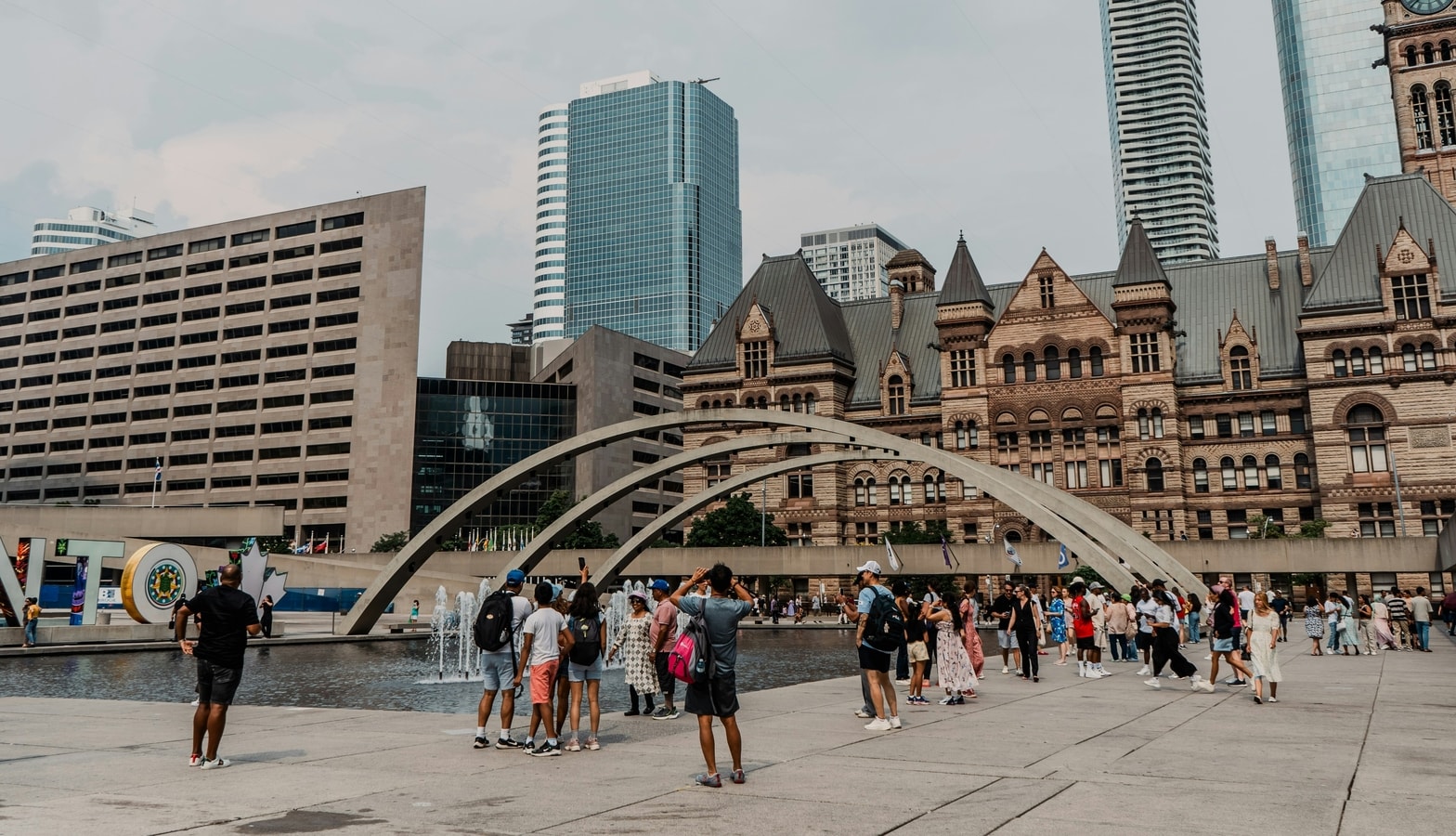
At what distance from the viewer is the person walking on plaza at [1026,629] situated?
64.5 ft

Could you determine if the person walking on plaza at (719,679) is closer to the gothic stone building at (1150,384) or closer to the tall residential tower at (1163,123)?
the gothic stone building at (1150,384)

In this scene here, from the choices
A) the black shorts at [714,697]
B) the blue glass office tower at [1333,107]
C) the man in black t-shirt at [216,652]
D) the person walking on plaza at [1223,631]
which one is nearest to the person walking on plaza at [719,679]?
the black shorts at [714,697]

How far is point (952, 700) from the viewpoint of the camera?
16.1m

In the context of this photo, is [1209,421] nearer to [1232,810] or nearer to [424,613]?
[424,613]

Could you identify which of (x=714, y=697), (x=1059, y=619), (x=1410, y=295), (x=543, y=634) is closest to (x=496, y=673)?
(x=543, y=634)

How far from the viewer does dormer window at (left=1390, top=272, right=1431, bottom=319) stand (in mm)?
66938

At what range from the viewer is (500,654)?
11625 millimetres

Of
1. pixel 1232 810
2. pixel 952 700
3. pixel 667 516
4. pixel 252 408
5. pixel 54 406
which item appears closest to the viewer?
pixel 1232 810

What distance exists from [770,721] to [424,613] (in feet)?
160

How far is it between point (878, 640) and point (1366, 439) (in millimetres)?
67097

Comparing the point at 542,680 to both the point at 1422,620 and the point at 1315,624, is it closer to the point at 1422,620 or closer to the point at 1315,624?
the point at 1315,624

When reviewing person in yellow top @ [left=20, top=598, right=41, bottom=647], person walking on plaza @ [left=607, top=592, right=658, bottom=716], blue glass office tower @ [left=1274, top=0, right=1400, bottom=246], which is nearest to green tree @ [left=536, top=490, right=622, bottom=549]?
person in yellow top @ [left=20, top=598, right=41, bottom=647]

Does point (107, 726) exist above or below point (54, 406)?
below

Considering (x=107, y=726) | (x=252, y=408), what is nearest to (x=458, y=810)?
(x=107, y=726)
